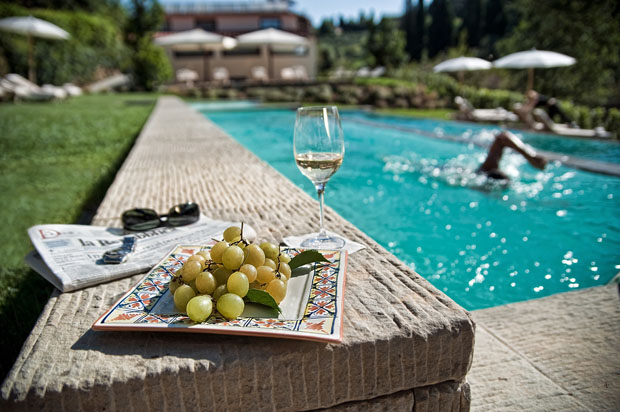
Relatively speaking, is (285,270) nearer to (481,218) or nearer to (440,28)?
(481,218)

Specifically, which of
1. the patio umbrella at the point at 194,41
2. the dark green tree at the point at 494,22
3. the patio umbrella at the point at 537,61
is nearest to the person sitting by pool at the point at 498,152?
the patio umbrella at the point at 537,61

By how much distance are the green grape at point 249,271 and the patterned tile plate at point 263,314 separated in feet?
0.19

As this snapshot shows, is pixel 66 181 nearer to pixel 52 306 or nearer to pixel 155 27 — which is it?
pixel 52 306

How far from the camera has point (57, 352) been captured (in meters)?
0.87

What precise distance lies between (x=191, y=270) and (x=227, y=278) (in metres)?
0.08

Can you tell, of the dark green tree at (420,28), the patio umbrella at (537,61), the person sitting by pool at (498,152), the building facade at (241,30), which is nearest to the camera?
the person sitting by pool at (498,152)

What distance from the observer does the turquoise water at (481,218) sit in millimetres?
2861

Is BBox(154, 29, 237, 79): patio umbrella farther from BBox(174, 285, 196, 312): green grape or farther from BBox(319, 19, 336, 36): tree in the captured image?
BBox(319, 19, 336, 36): tree

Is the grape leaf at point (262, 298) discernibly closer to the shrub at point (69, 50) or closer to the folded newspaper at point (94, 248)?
the folded newspaper at point (94, 248)

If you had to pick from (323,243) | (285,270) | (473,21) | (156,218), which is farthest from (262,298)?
(473,21)

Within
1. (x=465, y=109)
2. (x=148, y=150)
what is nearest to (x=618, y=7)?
(x=465, y=109)

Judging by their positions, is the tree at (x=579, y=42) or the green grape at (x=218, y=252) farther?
the tree at (x=579, y=42)

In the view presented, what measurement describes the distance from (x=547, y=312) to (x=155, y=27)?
1149 inches

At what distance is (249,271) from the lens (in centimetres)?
93
